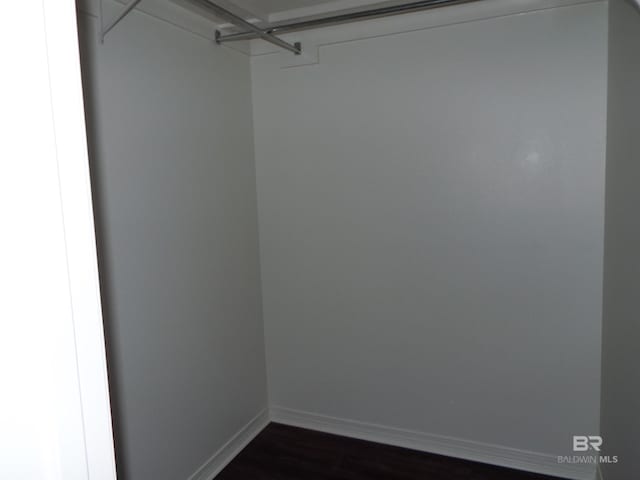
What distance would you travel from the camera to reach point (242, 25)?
2.26 m

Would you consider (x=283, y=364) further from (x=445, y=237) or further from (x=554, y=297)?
(x=554, y=297)

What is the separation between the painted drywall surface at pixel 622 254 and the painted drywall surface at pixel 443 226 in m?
0.18

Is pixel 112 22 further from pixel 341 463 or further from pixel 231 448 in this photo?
pixel 341 463

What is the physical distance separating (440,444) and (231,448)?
1.33m

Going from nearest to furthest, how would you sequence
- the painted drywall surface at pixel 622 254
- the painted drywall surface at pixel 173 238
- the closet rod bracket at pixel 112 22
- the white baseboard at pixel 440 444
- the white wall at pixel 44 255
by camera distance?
the white wall at pixel 44 255
the painted drywall surface at pixel 622 254
the closet rod bracket at pixel 112 22
the painted drywall surface at pixel 173 238
the white baseboard at pixel 440 444

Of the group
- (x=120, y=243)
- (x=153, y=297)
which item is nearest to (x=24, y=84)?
(x=120, y=243)

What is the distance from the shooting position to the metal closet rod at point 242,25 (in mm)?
2021

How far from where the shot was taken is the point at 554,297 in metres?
2.54

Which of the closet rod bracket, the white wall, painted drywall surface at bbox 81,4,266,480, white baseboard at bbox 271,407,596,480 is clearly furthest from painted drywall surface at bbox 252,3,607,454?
the white wall

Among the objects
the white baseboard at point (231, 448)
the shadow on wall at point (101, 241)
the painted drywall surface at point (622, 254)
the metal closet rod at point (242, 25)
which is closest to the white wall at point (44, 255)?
the shadow on wall at point (101, 241)

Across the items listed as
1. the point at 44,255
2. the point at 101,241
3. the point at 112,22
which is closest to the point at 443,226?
the point at 101,241

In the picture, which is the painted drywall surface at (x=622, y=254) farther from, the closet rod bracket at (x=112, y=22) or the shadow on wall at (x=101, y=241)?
the shadow on wall at (x=101, y=241)

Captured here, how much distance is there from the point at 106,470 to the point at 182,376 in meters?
1.90

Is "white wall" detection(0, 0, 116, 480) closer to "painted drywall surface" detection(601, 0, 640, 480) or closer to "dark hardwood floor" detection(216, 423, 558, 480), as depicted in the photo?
"painted drywall surface" detection(601, 0, 640, 480)
